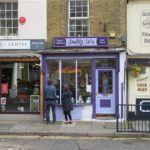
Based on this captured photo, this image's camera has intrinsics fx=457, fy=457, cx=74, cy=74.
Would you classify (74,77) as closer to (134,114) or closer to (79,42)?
(79,42)

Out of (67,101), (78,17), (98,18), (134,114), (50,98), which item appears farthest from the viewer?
(78,17)

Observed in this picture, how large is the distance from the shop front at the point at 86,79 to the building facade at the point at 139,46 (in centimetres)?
81

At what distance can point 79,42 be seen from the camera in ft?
64.7

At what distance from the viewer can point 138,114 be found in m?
19.3

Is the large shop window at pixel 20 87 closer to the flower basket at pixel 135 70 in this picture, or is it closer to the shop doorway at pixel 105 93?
the shop doorway at pixel 105 93

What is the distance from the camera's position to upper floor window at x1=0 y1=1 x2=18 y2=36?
20.3 meters

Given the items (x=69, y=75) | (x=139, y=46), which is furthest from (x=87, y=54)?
(x=139, y=46)

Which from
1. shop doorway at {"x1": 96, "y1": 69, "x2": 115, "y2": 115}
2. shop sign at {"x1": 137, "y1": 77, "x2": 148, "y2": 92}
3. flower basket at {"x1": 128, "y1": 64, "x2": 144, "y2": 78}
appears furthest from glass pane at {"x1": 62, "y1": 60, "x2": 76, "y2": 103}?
shop sign at {"x1": 137, "y1": 77, "x2": 148, "y2": 92}

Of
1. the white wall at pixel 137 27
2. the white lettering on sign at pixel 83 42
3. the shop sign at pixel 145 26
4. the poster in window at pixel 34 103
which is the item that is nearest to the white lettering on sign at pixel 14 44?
the white lettering on sign at pixel 83 42

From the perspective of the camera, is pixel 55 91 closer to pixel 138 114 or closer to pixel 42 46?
pixel 42 46

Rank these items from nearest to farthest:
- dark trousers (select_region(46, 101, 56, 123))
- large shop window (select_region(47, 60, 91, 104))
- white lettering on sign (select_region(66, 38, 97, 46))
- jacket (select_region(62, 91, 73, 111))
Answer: jacket (select_region(62, 91, 73, 111)), dark trousers (select_region(46, 101, 56, 123)), white lettering on sign (select_region(66, 38, 97, 46)), large shop window (select_region(47, 60, 91, 104))

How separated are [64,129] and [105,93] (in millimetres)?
3652

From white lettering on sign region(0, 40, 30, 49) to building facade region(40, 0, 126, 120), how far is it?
2.66 feet

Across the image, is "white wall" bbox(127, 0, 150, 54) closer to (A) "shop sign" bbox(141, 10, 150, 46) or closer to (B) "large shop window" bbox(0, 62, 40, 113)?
(A) "shop sign" bbox(141, 10, 150, 46)
